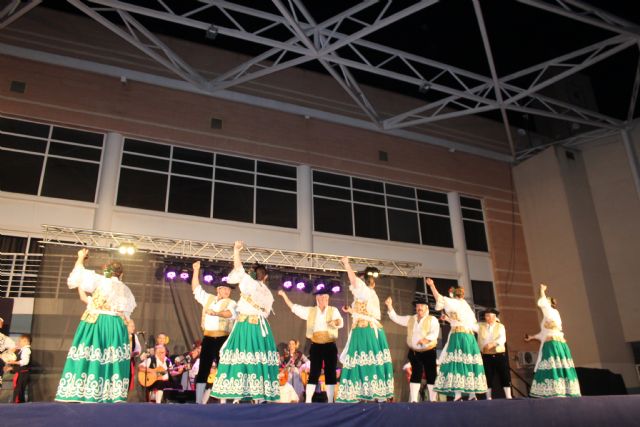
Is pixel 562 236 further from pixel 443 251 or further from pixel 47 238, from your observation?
pixel 47 238

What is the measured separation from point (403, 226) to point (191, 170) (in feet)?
20.2

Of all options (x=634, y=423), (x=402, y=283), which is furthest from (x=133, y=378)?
(x=634, y=423)

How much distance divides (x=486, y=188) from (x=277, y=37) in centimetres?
791

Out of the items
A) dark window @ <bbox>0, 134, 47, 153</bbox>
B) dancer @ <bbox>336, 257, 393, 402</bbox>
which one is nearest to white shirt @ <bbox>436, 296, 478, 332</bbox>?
dancer @ <bbox>336, 257, 393, 402</bbox>

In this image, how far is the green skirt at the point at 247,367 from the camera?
19.2ft

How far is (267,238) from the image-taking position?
43.0 ft

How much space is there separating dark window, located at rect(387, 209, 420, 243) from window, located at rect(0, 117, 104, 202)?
7.83m

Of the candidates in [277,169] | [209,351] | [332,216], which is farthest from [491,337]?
[277,169]

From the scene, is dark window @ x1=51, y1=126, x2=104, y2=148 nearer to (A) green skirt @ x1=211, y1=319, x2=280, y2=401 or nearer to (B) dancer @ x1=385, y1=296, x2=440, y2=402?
(A) green skirt @ x1=211, y1=319, x2=280, y2=401

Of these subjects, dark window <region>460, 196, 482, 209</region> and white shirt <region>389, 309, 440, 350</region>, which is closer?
white shirt <region>389, 309, 440, 350</region>

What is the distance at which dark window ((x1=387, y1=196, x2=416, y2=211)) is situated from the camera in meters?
15.4

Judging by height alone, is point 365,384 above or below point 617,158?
below

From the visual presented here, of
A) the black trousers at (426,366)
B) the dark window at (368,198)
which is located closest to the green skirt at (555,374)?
the black trousers at (426,366)

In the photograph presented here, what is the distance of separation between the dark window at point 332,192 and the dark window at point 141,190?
3991 millimetres
